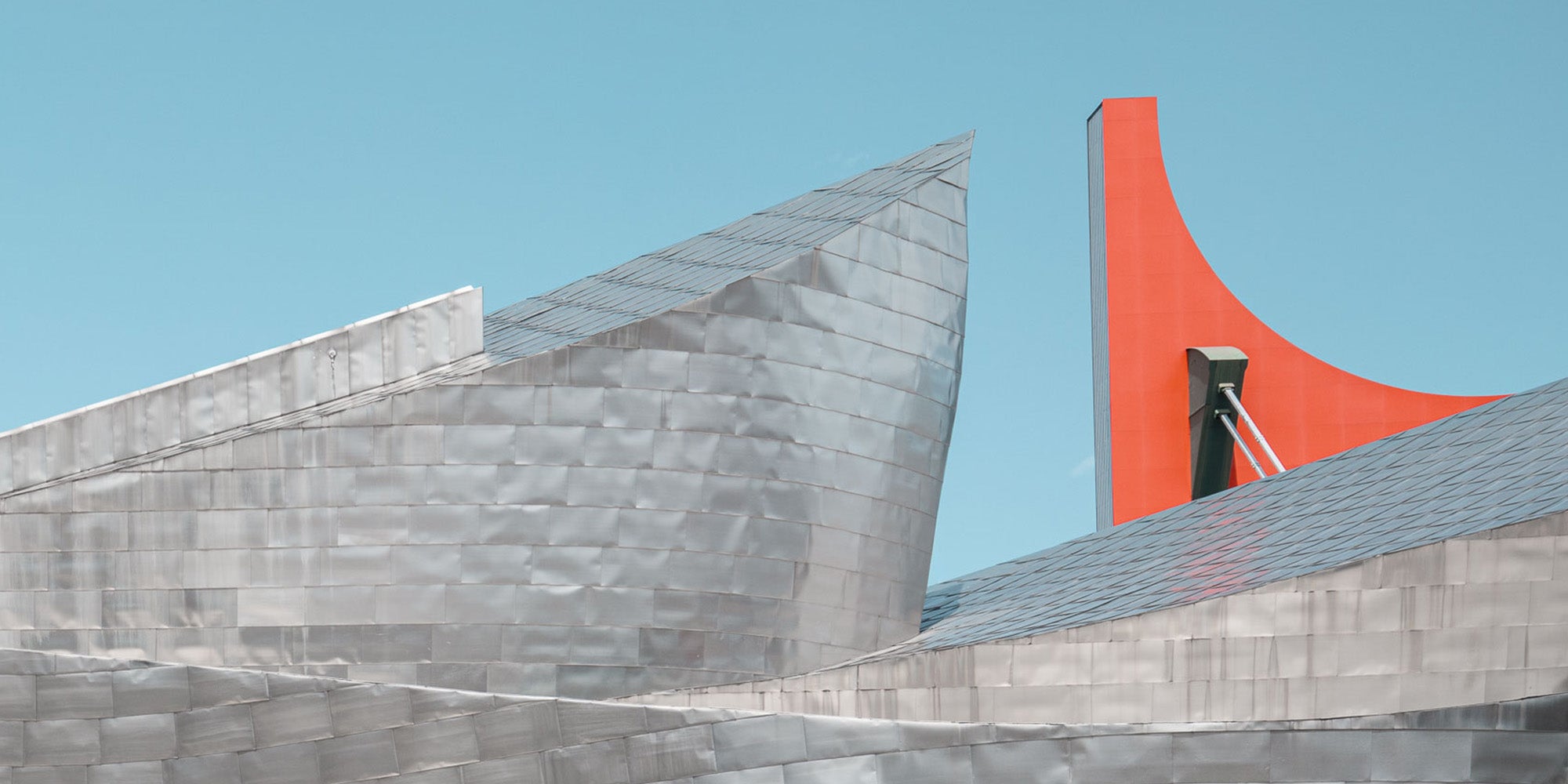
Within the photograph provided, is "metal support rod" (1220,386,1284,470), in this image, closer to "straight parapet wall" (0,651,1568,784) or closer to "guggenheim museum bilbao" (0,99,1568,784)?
"guggenheim museum bilbao" (0,99,1568,784)

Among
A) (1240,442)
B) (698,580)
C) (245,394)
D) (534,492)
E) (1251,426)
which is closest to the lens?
(245,394)

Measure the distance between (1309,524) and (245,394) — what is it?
1463 centimetres

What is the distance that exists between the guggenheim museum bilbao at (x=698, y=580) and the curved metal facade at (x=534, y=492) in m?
0.04

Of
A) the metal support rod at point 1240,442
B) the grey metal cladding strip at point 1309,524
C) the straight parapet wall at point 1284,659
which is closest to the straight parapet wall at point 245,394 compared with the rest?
the straight parapet wall at point 1284,659

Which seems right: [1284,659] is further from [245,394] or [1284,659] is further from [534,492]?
[245,394]

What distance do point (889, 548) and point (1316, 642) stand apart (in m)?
5.71

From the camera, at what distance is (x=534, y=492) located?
21.9 meters

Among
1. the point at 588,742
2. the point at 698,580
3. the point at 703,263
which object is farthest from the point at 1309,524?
the point at 588,742

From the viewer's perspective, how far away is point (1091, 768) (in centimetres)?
1742

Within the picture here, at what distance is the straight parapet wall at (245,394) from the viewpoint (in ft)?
66.9

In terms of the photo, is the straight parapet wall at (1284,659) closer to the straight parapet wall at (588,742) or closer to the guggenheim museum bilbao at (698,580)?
the guggenheim museum bilbao at (698,580)

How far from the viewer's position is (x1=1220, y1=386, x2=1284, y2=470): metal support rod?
39688mm

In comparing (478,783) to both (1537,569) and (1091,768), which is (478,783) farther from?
(1537,569)

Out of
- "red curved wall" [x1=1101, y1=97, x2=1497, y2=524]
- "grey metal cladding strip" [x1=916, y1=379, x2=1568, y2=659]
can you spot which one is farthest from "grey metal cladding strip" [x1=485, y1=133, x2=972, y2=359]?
"red curved wall" [x1=1101, y1=97, x2=1497, y2=524]
